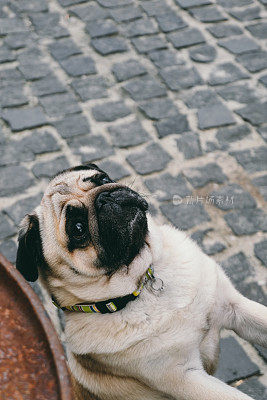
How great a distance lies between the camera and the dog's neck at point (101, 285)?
294 cm

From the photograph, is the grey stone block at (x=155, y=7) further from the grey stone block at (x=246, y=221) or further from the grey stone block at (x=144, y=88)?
the grey stone block at (x=246, y=221)

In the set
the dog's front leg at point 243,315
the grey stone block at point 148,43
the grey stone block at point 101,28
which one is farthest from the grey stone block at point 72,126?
the dog's front leg at point 243,315

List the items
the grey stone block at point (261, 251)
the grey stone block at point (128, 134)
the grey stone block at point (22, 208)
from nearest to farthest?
the grey stone block at point (261, 251) → the grey stone block at point (22, 208) → the grey stone block at point (128, 134)

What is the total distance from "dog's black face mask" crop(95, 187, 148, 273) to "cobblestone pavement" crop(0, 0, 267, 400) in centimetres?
148

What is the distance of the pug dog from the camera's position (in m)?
2.90

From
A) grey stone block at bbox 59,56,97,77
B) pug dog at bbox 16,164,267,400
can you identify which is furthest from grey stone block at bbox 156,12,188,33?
pug dog at bbox 16,164,267,400

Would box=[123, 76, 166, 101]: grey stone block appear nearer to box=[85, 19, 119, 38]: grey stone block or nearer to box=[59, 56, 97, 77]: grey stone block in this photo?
box=[59, 56, 97, 77]: grey stone block

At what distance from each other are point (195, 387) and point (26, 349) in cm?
150

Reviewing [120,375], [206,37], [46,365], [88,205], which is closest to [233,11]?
[206,37]

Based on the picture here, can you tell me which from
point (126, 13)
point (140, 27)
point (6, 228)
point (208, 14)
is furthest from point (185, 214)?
point (126, 13)

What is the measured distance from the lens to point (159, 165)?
4.95 m

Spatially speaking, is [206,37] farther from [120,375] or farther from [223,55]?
[120,375]

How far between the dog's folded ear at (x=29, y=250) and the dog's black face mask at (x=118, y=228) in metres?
0.41

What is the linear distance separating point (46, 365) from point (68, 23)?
18.3ft
